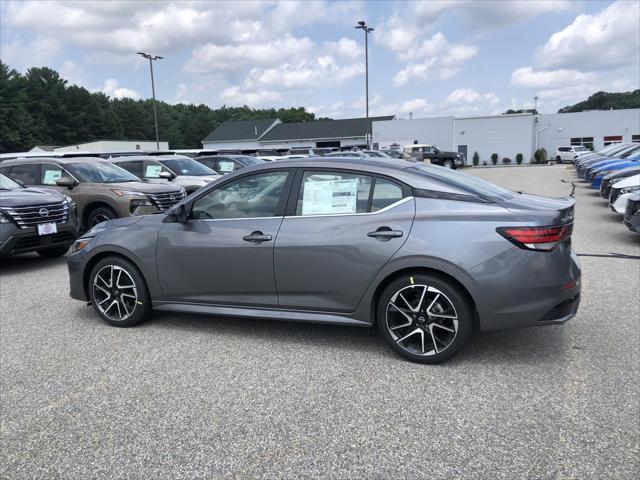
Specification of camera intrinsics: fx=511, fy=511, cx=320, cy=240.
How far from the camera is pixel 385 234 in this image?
3922 mm

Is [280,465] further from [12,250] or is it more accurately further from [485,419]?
[12,250]

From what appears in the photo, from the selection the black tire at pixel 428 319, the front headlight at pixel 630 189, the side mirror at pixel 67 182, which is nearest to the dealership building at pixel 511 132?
the front headlight at pixel 630 189

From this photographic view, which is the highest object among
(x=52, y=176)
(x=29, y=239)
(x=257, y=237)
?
(x=52, y=176)

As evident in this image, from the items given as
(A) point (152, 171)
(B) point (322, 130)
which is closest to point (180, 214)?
(A) point (152, 171)

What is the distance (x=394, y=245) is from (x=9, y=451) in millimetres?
2800

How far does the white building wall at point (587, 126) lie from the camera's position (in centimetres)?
5250

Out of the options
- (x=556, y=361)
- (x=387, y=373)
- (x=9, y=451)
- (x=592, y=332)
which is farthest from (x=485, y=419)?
(x=9, y=451)

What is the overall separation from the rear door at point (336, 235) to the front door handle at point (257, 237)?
0.35ft

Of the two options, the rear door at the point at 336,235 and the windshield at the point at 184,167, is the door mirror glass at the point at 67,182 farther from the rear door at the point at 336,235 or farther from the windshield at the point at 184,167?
the rear door at the point at 336,235

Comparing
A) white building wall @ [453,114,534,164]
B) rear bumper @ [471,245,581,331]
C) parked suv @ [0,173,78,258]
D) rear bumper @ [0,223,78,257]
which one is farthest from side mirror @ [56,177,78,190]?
white building wall @ [453,114,534,164]

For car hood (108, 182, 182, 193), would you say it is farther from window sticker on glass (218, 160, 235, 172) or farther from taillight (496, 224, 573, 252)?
taillight (496, 224, 573, 252)

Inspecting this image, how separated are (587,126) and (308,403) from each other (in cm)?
5958

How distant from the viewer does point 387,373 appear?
3.83 metres

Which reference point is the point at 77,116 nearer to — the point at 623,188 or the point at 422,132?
the point at 422,132
